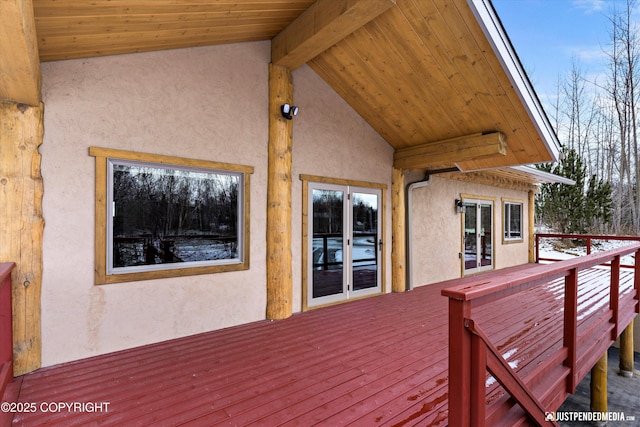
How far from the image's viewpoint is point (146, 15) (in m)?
2.84

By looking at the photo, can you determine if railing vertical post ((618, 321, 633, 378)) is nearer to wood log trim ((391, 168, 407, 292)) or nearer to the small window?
wood log trim ((391, 168, 407, 292))

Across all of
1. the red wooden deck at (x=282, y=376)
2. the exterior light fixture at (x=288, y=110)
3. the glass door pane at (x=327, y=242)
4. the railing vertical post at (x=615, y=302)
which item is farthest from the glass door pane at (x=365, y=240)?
the railing vertical post at (x=615, y=302)

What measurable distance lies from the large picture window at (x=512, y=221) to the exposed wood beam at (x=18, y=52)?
9.90 meters

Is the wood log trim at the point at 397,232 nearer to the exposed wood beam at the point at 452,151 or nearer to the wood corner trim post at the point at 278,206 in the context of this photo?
the exposed wood beam at the point at 452,151

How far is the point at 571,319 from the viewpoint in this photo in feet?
8.55

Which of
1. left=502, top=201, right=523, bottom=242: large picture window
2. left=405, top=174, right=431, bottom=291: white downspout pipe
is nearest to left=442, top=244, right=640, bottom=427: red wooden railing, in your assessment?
left=405, top=174, right=431, bottom=291: white downspout pipe

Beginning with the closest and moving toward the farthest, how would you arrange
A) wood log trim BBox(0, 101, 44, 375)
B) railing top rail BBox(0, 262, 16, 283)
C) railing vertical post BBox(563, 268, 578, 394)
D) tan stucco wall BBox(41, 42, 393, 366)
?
railing top rail BBox(0, 262, 16, 283) < railing vertical post BBox(563, 268, 578, 394) < wood log trim BBox(0, 101, 44, 375) < tan stucco wall BBox(41, 42, 393, 366)

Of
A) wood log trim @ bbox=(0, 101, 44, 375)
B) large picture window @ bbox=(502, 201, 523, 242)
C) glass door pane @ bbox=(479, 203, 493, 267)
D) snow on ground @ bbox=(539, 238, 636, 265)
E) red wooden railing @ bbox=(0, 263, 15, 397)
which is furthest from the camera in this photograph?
snow on ground @ bbox=(539, 238, 636, 265)

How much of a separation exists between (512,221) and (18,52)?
35.0ft

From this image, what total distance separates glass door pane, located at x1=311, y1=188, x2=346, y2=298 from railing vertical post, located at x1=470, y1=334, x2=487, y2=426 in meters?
3.31

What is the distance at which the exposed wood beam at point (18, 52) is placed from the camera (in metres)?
1.61

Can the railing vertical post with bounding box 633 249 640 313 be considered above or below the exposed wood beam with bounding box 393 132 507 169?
below

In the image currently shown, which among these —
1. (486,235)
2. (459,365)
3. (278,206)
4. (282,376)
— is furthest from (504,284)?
(486,235)

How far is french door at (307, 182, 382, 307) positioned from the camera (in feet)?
16.2
